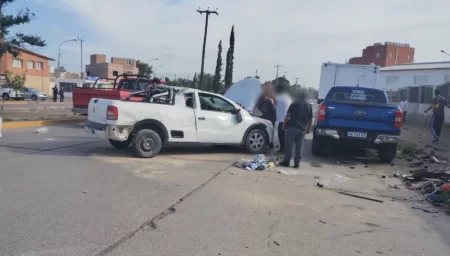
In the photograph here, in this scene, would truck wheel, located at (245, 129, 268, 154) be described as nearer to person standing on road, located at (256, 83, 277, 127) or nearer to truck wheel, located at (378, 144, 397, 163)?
person standing on road, located at (256, 83, 277, 127)

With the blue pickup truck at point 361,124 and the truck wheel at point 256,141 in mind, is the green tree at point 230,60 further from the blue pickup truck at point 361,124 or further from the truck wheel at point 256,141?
the blue pickup truck at point 361,124

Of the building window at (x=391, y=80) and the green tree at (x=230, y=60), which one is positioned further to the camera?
the building window at (x=391, y=80)

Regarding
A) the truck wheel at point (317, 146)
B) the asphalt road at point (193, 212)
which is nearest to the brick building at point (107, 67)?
the truck wheel at point (317, 146)

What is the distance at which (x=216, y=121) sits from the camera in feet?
30.9

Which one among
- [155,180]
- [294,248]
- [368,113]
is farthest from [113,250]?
[368,113]

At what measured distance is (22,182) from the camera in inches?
242

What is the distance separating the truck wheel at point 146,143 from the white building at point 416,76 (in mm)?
35145

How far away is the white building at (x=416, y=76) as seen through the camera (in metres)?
41.4

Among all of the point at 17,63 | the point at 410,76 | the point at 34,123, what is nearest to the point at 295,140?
the point at 34,123

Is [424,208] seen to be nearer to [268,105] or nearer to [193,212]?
[193,212]

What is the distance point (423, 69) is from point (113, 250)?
1896 inches

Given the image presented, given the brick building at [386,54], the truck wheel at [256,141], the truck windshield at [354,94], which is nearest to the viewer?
the truck wheel at [256,141]

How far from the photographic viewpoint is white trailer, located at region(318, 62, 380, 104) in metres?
18.4

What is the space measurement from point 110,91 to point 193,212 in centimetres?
899
